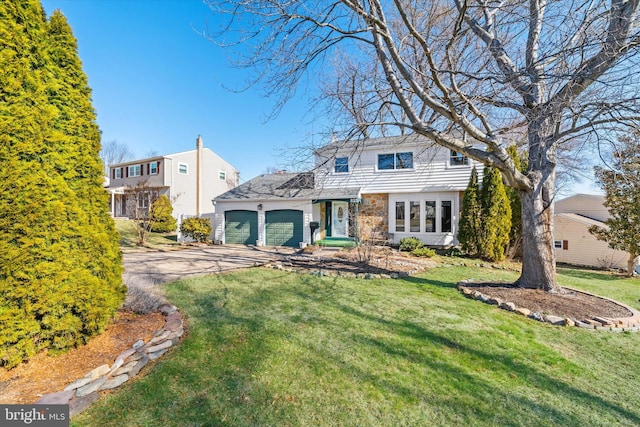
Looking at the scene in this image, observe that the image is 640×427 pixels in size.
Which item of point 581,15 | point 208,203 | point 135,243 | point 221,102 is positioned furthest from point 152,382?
point 208,203

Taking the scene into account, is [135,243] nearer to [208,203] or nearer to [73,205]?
[208,203]

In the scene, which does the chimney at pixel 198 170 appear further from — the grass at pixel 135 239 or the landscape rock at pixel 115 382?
the landscape rock at pixel 115 382

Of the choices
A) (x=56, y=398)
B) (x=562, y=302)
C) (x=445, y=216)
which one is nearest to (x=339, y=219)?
(x=445, y=216)

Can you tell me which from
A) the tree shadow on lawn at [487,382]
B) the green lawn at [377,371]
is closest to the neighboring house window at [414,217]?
the green lawn at [377,371]

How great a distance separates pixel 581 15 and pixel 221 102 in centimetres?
1107

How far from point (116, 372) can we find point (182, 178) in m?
22.1

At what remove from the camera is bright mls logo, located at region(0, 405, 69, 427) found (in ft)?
7.15

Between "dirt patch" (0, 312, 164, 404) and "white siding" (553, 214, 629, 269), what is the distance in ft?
50.4

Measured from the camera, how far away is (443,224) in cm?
1262

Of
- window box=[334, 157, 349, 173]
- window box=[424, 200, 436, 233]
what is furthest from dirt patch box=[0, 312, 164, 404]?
window box=[424, 200, 436, 233]

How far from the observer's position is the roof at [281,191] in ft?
43.0

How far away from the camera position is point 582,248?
11.3m

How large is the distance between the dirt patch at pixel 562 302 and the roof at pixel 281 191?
7863 millimetres

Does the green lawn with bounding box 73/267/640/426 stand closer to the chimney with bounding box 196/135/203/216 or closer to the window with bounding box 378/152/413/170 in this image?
the window with bounding box 378/152/413/170
